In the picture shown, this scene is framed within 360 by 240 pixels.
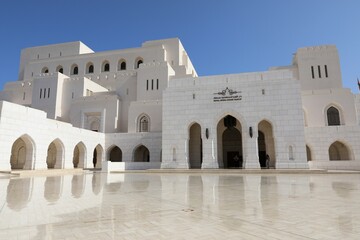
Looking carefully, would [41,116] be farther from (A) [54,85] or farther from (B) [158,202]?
(B) [158,202]

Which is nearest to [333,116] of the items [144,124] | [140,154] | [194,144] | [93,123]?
[194,144]

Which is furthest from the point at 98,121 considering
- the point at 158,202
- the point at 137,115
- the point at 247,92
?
the point at 158,202

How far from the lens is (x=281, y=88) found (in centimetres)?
2120

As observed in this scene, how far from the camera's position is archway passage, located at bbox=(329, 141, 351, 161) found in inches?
937

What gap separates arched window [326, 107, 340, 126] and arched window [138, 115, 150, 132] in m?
19.0

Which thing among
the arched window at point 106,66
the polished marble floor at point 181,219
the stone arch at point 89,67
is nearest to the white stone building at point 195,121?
the arched window at point 106,66

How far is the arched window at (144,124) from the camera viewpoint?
97.2ft

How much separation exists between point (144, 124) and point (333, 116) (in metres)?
19.9

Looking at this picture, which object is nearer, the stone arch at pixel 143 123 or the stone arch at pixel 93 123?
the stone arch at pixel 143 123

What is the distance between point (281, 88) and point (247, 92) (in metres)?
2.76

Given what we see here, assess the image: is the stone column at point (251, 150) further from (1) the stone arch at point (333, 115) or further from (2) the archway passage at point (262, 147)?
(1) the stone arch at point (333, 115)

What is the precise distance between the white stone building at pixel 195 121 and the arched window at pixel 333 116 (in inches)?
3.6

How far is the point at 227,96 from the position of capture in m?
22.1

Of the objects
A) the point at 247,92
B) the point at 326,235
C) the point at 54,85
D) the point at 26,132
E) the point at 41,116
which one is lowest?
the point at 326,235
